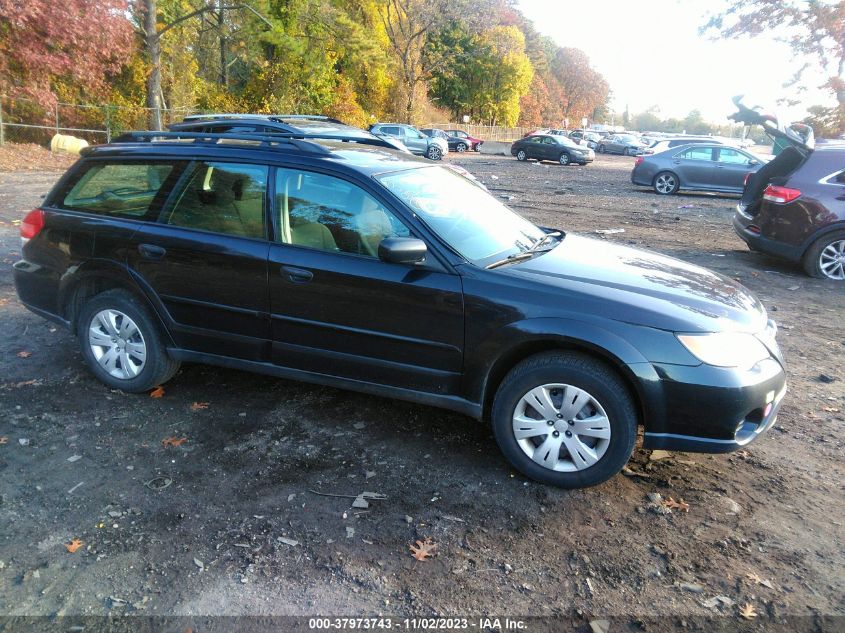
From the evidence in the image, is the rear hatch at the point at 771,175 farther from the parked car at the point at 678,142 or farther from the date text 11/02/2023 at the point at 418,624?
the parked car at the point at 678,142

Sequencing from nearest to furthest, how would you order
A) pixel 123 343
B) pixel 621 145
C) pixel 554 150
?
1. pixel 123 343
2. pixel 554 150
3. pixel 621 145

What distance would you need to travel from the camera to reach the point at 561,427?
3.56 metres

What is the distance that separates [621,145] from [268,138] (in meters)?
47.6

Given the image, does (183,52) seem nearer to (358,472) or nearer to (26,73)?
(26,73)

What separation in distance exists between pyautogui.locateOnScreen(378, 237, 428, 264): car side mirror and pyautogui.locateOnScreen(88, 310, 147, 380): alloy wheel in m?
2.02

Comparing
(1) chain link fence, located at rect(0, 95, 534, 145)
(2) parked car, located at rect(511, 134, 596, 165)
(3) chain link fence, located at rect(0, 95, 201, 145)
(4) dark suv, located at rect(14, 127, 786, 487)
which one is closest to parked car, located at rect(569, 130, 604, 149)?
(2) parked car, located at rect(511, 134, 596, 165)

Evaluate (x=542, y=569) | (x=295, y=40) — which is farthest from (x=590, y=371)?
(x=295, y=40)

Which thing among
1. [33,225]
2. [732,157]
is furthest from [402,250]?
[732,157]

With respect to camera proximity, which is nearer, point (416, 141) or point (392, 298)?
point (392, 298)

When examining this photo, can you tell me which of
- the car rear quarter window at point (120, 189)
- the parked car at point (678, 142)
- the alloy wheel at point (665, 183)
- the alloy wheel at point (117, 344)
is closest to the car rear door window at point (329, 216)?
the car rear quarter window at point (120, 189)

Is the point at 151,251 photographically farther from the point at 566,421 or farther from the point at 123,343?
the point at 566,421

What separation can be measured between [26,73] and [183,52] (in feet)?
38.1

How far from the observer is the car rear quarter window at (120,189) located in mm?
4551

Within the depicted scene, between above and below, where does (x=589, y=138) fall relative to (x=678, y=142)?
above
